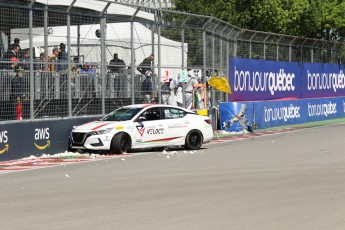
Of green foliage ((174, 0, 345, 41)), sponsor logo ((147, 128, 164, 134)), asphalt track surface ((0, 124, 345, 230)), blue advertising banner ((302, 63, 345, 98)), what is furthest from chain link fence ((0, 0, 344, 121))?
green foliage ((174, 0, 345, 41))

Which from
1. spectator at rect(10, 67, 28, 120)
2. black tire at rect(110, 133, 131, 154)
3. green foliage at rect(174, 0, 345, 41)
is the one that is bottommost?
black tire at rect(110, 133, 131, 154)

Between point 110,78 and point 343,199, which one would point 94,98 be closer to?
point 110,78

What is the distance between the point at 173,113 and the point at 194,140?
3.01 ft

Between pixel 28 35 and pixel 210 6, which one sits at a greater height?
pixel 210 6

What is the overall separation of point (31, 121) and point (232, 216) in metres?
11.3

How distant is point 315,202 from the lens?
11203 millimetres

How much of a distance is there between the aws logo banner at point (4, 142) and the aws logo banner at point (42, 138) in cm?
110

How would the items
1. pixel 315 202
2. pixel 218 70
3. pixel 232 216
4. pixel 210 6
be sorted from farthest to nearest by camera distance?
pixel 210 6, pixel 218 70, pixel 315 202, pixel 232 216

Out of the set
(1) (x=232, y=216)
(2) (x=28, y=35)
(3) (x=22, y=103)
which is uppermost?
(2) (x=28, y=35)

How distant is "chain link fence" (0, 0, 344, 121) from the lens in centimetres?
2023

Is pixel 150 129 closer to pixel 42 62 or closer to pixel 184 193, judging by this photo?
pixel 42 62

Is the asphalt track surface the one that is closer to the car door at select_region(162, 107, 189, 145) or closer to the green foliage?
the car door at select_region(162, 107, 189, 145)

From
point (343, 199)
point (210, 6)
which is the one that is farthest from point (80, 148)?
point (210, 6)

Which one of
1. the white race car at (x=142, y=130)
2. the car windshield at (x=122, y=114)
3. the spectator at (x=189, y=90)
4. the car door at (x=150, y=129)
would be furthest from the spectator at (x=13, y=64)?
the spectator at (x=189, y=90)
